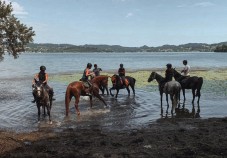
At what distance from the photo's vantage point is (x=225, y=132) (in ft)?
50.1

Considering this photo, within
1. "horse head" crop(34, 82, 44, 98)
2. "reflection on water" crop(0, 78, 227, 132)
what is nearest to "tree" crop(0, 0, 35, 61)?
"reflection on water" crop(0, 78, 227, 132)

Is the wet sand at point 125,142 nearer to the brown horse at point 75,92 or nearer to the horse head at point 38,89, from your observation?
the horse head at point 38,89

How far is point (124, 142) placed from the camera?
13.6m

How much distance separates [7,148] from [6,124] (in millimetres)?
5825

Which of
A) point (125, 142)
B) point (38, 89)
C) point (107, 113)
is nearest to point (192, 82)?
point (107, 113)

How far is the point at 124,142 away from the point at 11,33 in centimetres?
2305

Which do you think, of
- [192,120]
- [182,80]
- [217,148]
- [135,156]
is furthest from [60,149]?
[182,80]

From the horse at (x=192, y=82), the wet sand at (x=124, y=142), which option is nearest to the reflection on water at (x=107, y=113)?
the horse at (x=192, y=82)

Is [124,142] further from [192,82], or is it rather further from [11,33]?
[11,33]

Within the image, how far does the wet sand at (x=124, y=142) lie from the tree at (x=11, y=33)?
60.9 feet

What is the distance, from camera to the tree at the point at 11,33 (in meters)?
32.1

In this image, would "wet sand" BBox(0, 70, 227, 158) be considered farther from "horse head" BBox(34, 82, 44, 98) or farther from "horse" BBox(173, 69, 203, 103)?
"horse" BBox(173, 69, 203, 103)

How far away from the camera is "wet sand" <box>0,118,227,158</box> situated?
12.0 metres

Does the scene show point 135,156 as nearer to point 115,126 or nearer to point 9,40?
point 115,126
